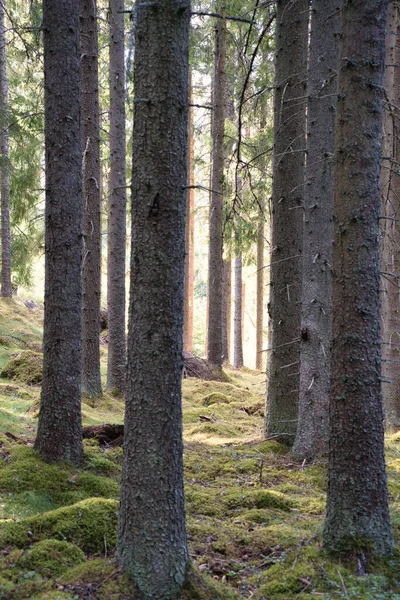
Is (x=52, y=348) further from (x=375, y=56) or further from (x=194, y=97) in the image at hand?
(x=194, y=97)

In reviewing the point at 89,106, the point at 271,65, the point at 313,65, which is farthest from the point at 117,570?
the point at 271,65

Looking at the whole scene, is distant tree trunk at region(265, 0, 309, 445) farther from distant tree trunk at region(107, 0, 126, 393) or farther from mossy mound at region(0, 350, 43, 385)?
mossy mound at region(0, 350, 43, 385)

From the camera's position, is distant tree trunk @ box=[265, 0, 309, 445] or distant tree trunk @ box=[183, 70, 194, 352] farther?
distant tree trunk @ box=[183, 70, 194, 352]

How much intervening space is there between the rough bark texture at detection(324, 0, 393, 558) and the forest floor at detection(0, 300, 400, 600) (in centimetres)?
36

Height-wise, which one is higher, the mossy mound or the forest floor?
the mossy mound

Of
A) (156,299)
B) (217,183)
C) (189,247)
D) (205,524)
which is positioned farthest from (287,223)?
(189,247)

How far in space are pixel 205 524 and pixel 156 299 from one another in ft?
8.72

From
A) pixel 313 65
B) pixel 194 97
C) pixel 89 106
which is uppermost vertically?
pixel 194 97

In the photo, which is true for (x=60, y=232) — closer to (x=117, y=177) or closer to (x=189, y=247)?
(x=117, y=177)

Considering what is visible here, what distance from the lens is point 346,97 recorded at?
12.9 ft

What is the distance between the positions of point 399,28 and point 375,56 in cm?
766

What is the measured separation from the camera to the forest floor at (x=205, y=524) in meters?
3.48

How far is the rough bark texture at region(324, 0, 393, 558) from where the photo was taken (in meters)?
3.80

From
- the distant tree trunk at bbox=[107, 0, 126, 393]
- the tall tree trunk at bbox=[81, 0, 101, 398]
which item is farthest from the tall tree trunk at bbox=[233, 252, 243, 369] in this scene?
the tall tree trunk at bbox=[81, 0, 101, 398]
